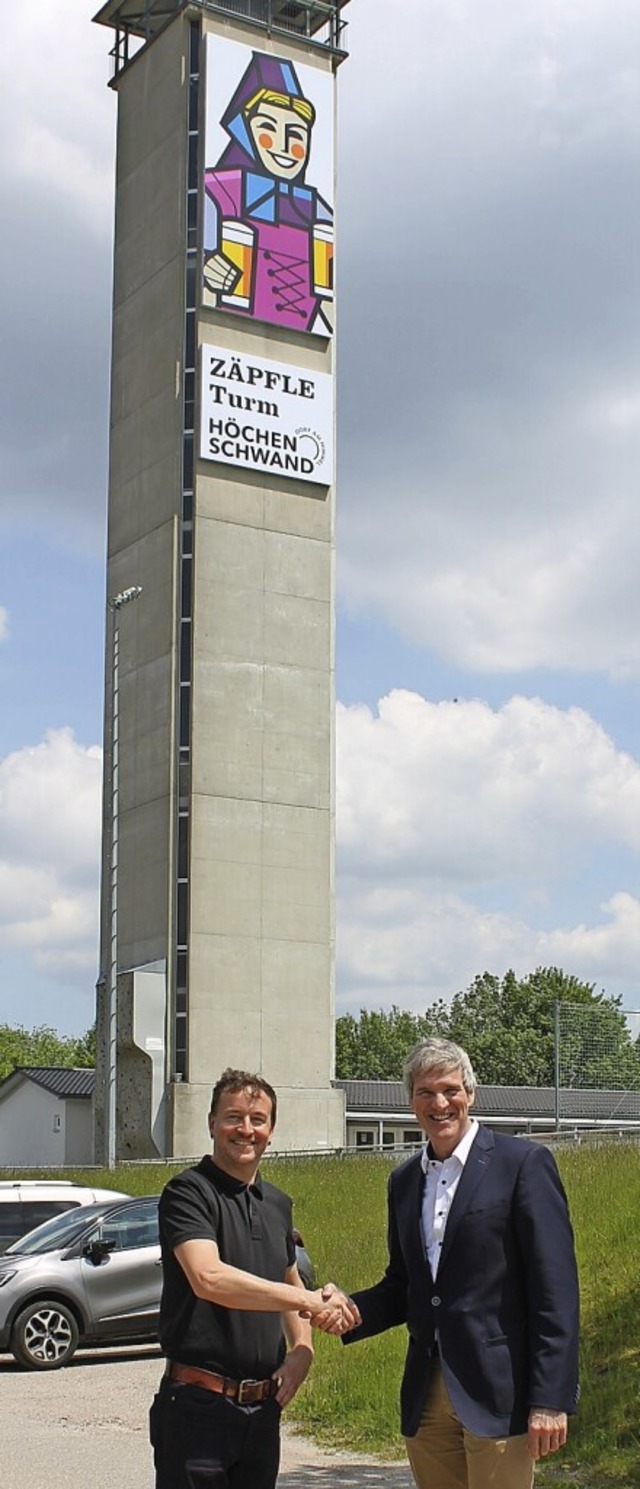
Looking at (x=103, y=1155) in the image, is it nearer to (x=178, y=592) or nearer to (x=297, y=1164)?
(x=178, y=592)

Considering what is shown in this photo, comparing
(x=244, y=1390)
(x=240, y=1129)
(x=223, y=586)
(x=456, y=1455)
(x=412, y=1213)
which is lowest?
(x=456, y=1455)

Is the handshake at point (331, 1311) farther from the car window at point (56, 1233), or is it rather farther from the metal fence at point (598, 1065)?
the metal fence at point (598, 1065)

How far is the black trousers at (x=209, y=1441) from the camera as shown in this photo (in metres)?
5.62

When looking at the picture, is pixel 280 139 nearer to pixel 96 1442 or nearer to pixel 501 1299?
pixel 96 1442

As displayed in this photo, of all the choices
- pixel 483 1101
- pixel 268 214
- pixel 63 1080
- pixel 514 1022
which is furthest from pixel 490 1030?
pixel 268 214

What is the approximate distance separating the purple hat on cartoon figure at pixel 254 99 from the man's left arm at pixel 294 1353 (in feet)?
184

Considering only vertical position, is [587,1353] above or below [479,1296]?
below

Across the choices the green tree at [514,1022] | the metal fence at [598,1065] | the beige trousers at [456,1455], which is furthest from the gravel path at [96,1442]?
the green tree at [514,1022]

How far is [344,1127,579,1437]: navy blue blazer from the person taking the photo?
219 inches

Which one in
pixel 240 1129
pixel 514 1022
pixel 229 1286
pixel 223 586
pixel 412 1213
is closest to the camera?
pixel 229 1286

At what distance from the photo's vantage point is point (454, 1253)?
19.0 feet

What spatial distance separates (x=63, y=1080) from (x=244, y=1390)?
195 ft

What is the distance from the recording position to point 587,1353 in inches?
526

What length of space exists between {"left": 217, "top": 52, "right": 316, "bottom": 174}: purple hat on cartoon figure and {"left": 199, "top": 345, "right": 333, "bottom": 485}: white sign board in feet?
20.7
